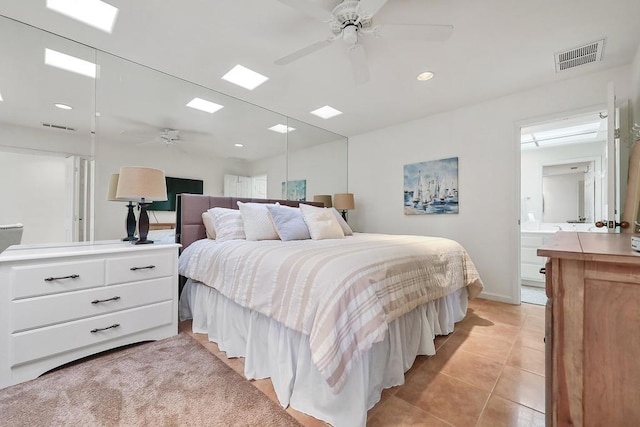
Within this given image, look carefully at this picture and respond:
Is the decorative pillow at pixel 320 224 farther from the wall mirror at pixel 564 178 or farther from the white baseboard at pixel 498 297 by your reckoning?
the wall mirror at pixel 564 178

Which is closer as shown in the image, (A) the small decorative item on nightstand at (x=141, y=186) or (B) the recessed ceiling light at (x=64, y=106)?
(A) the small decorative item on nightstand at (x=141, y=186)

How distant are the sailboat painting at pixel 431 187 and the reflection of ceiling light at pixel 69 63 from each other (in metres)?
3.81

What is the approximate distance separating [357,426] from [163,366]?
132cm

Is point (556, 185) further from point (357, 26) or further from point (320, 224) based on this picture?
point (357, 26)

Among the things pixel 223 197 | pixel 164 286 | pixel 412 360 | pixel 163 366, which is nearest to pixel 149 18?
pixel 223 197

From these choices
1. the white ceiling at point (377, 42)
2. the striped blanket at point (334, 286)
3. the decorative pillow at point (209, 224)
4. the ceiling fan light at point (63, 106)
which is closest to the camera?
the striped blanket at point (334, 286)

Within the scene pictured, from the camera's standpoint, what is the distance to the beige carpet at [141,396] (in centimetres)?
131

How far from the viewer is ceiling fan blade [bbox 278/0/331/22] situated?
160cm

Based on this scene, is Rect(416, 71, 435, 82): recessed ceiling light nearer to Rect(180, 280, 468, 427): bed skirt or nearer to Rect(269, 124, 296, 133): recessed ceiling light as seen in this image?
Rect(269, 124, 296, 133): recessed ceiling light

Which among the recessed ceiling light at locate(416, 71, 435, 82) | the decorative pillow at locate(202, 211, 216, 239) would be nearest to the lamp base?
the decorative pillow at locate(202, 211, 216, 239)

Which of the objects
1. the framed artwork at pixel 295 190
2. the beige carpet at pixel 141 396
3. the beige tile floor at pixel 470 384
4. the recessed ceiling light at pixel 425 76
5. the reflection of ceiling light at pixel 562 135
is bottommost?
the beige tile floor at pixel 470 384

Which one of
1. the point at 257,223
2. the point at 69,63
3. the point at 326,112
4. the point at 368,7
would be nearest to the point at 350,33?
the point at 368,7

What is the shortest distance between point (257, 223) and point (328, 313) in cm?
149

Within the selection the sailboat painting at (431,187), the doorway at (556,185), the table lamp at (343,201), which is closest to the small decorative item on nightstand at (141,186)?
the table lamp at (343,201)
